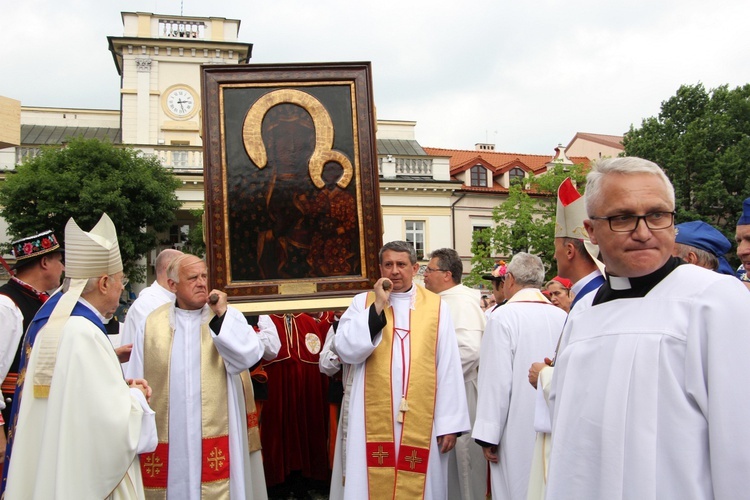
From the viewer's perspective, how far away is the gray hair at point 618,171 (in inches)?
90.9

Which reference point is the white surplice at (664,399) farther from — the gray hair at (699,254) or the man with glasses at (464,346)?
the man with glasses at (464,346)

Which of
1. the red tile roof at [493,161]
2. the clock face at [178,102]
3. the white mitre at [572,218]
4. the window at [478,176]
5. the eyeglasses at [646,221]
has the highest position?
the clock face at [178,102]

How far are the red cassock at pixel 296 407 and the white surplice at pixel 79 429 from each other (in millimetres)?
3634

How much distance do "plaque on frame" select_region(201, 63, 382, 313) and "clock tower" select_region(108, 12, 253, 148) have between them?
87.8ft

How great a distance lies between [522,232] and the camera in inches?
1216

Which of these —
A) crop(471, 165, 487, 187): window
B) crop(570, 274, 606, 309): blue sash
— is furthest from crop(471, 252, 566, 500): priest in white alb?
crop(471, 165, 487, 187): window

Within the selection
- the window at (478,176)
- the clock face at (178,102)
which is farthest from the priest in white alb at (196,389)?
the window at (478,176)

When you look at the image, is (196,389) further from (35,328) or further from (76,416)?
(76,416)

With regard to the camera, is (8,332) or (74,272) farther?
(8,332)

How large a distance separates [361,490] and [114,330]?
18.6ft

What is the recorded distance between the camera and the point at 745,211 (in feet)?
14.4

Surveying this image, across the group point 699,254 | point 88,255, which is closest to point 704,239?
point 699,254

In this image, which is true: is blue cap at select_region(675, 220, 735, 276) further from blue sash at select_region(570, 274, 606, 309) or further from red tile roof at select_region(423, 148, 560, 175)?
red tile roof at select_region(423, 148, 560, 175)

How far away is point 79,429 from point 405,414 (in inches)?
89.9
